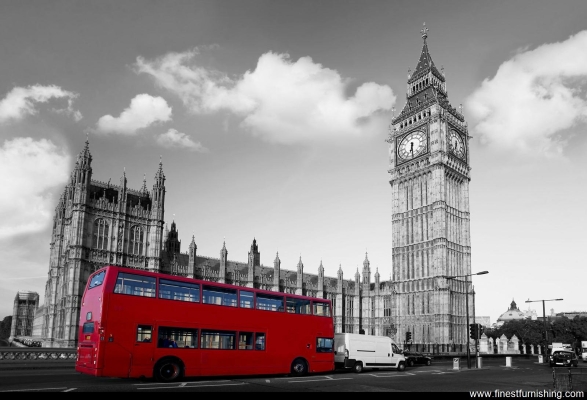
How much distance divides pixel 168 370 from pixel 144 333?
2.04 meters

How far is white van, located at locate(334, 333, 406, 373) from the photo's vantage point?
1190 inches

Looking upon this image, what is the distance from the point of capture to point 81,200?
62000 millimetres

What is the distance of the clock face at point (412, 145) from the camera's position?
82.4 metres

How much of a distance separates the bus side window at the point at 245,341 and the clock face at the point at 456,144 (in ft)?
214

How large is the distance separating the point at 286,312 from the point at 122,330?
8437 mm

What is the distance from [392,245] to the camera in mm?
83750

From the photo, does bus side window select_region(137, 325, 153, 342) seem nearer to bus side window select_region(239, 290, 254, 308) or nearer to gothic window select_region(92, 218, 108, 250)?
bus side window select_region(239, 290, 254, 308)

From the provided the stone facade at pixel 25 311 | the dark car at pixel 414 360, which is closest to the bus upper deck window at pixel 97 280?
the dark car at pixel 414 360

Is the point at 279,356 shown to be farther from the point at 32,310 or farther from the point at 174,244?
the point at 32,310

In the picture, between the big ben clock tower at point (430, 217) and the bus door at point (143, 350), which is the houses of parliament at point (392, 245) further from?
the bus door at point (143, 350)

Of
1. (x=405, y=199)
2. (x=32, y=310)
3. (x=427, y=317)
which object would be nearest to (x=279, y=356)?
(x=427, y=317)

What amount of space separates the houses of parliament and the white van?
32297 millimetres

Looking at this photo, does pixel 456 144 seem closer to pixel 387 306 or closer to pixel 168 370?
pixel 387 306

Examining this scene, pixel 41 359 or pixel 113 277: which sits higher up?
pixel 113 277
